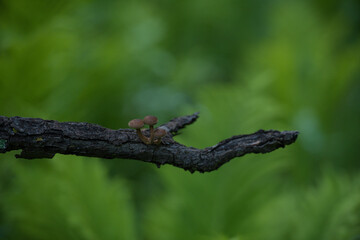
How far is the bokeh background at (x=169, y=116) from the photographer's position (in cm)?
113

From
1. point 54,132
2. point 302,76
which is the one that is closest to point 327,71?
point 302,76

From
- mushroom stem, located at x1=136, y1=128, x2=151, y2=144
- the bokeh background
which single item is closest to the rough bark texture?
mushroom stem, located at x1=136, y1=128, x2=151, y2=144

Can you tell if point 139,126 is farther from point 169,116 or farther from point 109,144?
point 169,116

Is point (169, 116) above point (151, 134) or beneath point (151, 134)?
above

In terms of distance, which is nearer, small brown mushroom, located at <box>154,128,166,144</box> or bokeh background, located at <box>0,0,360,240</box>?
small brown mushroom, located at <box>154,128,166,144</box>

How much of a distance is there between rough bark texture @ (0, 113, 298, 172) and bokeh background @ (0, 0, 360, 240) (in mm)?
448

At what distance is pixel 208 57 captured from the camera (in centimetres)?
287

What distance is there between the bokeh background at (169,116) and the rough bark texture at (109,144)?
448 mm

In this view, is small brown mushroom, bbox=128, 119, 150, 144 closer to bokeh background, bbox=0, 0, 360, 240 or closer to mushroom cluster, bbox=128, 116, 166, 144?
mushroom cluster, bbox=128, 116, 166, 144

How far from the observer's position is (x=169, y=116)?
1954 millimetres

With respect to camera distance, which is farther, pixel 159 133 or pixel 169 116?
pixel 169 116

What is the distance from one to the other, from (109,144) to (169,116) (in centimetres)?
145

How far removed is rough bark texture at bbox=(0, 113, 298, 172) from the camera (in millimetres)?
484

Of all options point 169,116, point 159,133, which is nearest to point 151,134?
point 159,133
